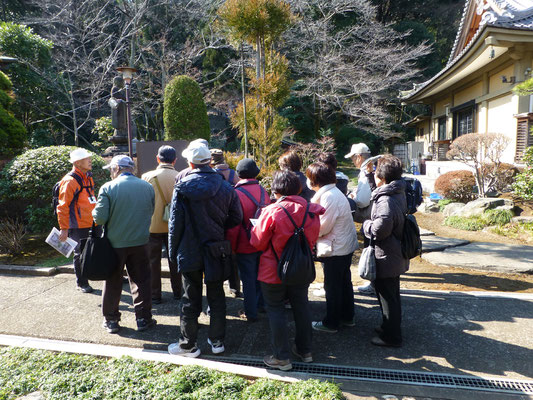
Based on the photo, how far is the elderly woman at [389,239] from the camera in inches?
125

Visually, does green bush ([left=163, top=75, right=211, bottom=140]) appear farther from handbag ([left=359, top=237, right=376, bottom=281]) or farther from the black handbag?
Answer: handbag ([left=359, top=237, right=376, bottom=281])

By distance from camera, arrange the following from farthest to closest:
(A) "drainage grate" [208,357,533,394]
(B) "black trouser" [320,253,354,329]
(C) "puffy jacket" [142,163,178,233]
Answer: (C) "puffy jacket" [142,163,178,233]
(B) "black trouser" [320,253,354,329]
(A) "drainage grate" [208,357,533,394]

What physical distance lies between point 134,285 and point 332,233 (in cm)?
213

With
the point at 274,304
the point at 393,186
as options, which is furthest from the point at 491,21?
the point at 274,304

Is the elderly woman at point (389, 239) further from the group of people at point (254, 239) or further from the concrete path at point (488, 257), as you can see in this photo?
the concrete path at point (488, 257)

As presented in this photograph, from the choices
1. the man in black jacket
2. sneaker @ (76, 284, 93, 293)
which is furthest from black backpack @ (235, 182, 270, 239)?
sneaker @ (76, 284, 93, 293)

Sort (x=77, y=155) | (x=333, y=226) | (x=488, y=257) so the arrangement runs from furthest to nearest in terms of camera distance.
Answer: (x=488, y=257) < (x=77, y=155) < (x=333, y=226)

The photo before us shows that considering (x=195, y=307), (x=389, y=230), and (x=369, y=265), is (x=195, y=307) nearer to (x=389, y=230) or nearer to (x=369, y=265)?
(x=369, y=265)

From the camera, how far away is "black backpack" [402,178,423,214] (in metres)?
4.05

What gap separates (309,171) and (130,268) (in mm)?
2100

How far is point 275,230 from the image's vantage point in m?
2.95

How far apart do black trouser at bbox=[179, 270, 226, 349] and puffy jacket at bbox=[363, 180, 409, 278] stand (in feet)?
4.75

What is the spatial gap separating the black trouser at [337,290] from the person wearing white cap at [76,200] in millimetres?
3088

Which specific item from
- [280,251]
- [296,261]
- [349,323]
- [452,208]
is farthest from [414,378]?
[452,208]
